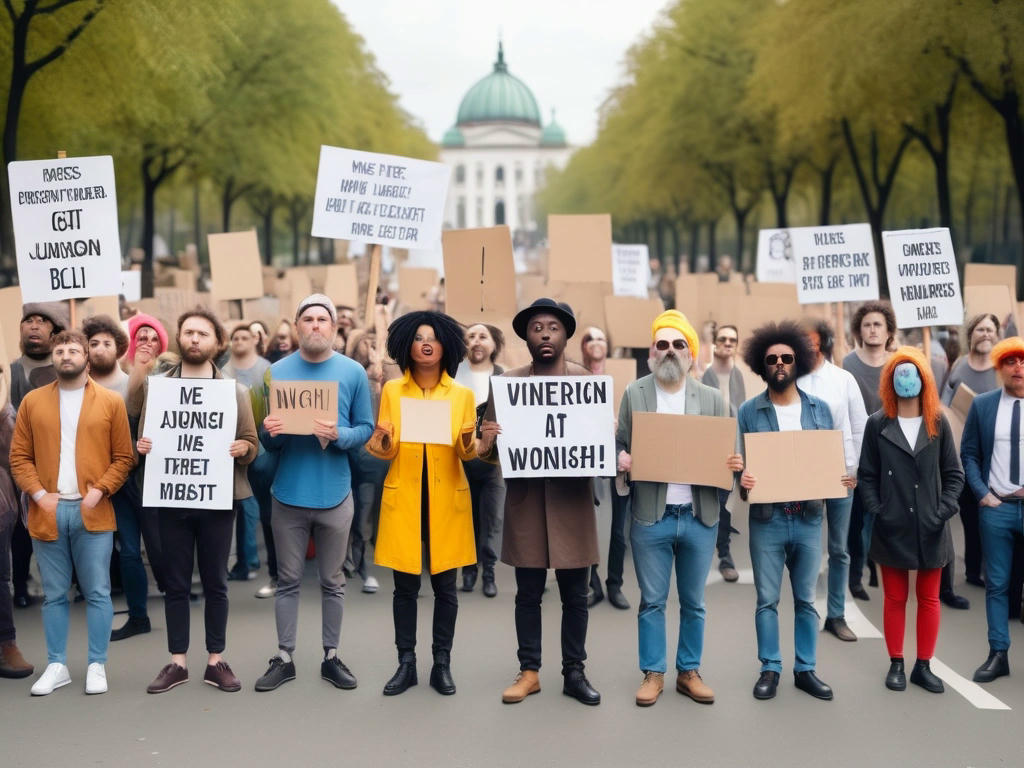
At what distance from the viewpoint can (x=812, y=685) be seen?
246 inches

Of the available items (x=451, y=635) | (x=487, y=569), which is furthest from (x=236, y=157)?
(x=451, y=635)

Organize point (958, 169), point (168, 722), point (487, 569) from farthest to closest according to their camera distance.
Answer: point (958, 169)
point (487, 569)
point (168, 722)

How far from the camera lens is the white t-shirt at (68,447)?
6301 millimetres

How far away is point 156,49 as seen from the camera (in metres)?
18.8

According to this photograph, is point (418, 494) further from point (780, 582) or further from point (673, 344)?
point (780, 582)

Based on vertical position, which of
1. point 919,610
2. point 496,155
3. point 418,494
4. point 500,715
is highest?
point 496,155

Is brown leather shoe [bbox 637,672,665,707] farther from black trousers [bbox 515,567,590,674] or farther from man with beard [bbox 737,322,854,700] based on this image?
man with beard [bbox 737,322,854,700]

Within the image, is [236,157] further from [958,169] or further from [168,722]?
[168,722]

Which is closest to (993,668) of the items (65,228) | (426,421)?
(426,421)

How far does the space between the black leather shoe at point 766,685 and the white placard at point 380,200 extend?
15.2 ft

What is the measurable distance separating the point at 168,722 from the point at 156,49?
14.8 meters

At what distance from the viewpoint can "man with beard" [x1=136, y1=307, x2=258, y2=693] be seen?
6.37 meters

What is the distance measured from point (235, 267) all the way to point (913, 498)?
8.60 meters

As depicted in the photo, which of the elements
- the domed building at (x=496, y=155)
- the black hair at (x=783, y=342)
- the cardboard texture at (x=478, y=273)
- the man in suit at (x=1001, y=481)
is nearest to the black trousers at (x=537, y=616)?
the black hair at (x=783, y=342)
